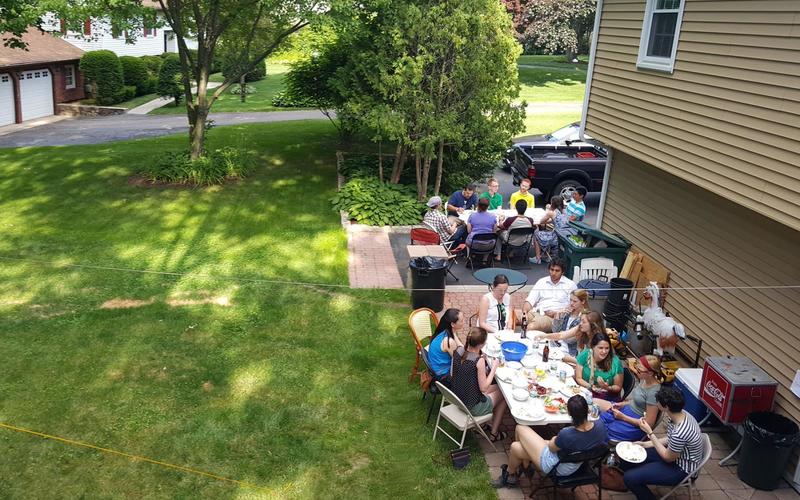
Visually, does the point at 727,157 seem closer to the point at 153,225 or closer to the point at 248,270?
the point at 248,270

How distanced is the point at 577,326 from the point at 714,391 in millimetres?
1599

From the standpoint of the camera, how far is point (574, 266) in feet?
33.3

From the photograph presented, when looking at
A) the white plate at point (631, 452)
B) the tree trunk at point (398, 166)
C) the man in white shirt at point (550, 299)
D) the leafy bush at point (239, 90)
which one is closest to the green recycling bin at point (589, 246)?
the man in white shirt at point (550, 299)

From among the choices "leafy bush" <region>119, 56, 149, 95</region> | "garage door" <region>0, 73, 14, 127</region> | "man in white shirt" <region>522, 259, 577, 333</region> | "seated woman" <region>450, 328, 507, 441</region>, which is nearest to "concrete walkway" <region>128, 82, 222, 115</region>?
"leafy bush" <region>119, 56, 149, 95</region>

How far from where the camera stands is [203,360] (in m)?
8.35

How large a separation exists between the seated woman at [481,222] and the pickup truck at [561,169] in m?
4.35

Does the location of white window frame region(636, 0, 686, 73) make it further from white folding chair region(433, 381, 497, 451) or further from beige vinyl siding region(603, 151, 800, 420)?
white folding chair region(433, 381, 497, 451)

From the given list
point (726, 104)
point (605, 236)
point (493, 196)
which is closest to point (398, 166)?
point (493, 196)

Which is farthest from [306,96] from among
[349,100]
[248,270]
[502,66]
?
[248,270]

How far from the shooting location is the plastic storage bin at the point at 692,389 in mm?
7125

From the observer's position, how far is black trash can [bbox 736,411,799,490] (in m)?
6.14

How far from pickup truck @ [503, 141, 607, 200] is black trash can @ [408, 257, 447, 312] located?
635 centimetres

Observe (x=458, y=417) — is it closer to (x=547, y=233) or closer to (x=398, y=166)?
(x=547, y=233)

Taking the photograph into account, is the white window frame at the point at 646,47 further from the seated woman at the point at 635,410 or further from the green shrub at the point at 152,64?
the green shrub at the point at 152,64
